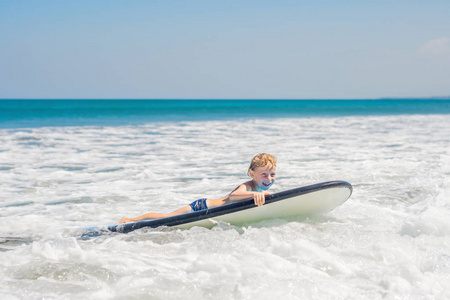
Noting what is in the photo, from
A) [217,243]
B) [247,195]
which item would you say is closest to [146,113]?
[247,195]

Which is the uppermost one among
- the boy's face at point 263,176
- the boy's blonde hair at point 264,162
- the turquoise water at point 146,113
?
the boy's blonde hair at point 264,162

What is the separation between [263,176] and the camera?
508cm

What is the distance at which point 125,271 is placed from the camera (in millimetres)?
3770

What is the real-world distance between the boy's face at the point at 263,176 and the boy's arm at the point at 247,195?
0.51 ft

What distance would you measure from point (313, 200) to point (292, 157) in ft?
21.2

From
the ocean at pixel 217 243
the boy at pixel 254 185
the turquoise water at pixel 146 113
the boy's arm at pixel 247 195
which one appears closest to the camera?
the ocean at pixel 217 243

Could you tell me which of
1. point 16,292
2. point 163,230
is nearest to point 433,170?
point 163,230

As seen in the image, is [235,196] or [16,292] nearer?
[16,292]

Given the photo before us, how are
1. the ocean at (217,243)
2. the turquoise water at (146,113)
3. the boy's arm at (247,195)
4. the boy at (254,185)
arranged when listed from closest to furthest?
the ocean at (217,243), the boy's arm at (247,195), the boy at (254,185), the turquoise water at (146,113)

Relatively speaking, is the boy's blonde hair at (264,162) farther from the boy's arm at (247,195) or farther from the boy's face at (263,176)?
the boy's arm at (247,195)

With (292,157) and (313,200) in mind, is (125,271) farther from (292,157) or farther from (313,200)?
(292,157)

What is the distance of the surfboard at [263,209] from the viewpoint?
475 cm

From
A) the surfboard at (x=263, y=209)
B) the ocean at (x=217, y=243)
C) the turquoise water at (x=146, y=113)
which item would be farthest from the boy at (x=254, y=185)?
the turquoise water at (x=146, y=113)

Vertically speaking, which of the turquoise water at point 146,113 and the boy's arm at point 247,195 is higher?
the boy's arm at point 247,195
